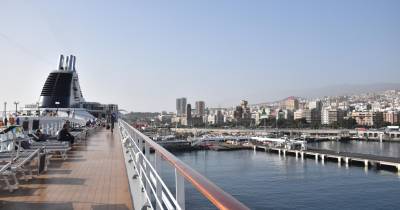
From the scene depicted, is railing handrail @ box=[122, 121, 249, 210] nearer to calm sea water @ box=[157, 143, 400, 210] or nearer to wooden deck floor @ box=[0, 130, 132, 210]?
wooden deck floor @ box=[0, 130, 132, 210]

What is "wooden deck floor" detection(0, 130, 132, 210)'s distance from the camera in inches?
202

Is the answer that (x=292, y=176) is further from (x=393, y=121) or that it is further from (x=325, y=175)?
(x=393, y=121)

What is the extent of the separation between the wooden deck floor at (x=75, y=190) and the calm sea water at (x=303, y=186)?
69.3ft

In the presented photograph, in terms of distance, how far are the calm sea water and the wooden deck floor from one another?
21114 millimetres

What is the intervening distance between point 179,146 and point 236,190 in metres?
56.1

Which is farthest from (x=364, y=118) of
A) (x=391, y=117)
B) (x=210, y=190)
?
Answer: (x=210, y=190)

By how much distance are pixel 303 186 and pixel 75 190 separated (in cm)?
3982

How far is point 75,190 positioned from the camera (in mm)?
6125

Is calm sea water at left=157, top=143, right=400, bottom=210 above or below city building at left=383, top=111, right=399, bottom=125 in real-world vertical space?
below

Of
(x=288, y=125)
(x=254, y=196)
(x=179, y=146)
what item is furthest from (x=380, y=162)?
(x=288, y=125)

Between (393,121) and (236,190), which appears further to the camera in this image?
(393,121)

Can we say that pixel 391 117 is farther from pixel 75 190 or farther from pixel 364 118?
pixel 75 190

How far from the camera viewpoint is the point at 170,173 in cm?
4572

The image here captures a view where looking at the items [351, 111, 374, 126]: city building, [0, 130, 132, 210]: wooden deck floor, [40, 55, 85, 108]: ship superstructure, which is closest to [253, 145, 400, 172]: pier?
[40, 55, 85, 108]: ship superstructure
